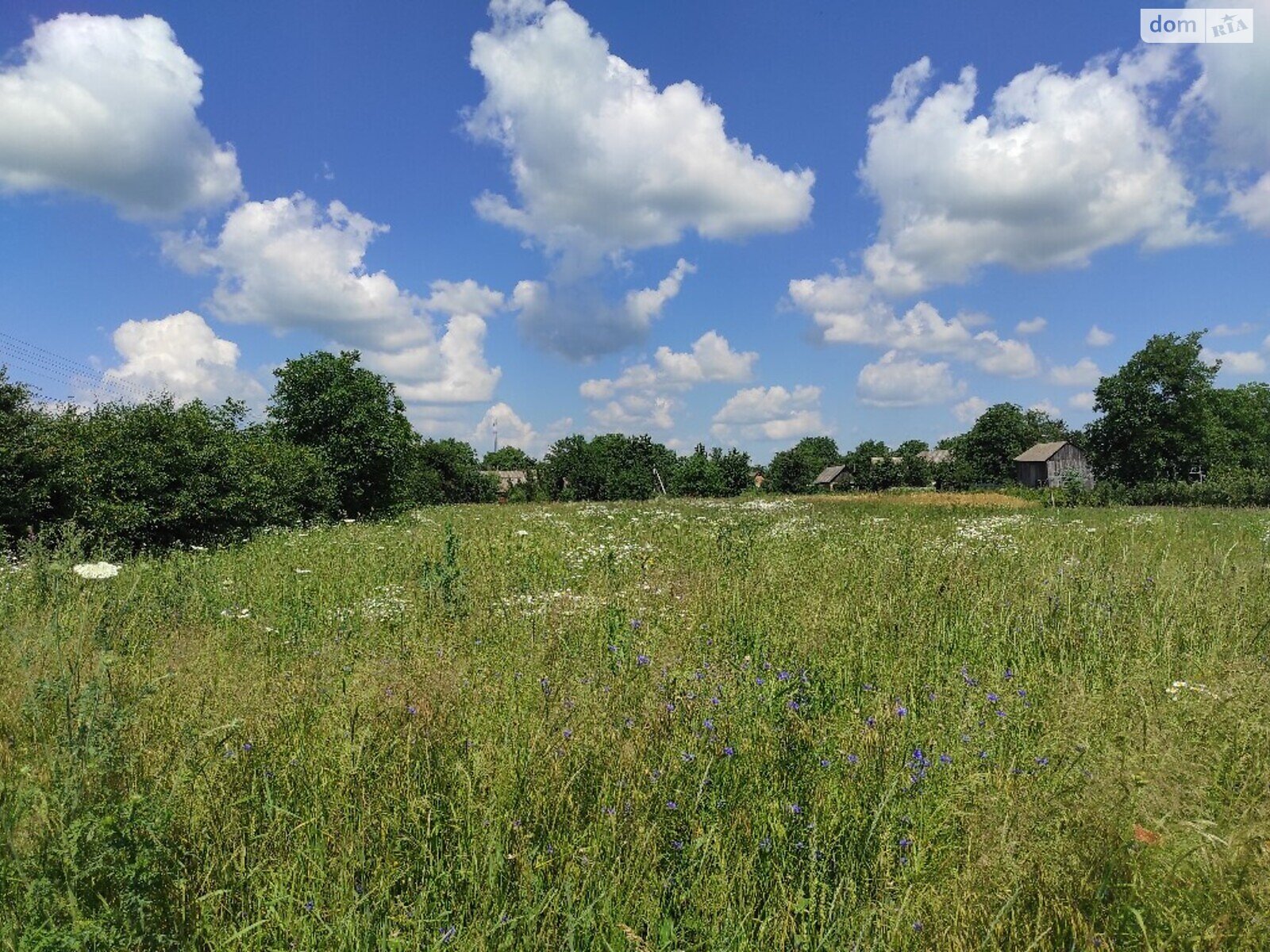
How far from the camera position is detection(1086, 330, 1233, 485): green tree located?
53.4 meters

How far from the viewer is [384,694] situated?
11.7 feet

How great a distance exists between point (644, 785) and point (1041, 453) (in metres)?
92.1

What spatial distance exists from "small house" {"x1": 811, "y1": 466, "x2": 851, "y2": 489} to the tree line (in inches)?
1304

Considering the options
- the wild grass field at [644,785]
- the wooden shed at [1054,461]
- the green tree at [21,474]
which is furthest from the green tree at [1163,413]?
the green tree at [21,474]

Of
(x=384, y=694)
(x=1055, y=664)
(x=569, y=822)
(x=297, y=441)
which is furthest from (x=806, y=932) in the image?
(x=297, y=441)

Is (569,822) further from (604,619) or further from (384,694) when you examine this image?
(604,619)

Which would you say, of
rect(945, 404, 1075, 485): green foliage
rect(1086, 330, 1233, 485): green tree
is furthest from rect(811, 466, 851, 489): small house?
rect(1086, 330, 1233, 485): green tree

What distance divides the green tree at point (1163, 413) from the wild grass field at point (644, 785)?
62961 millimetres

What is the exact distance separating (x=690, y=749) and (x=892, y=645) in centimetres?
277

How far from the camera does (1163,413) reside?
54.8 meters

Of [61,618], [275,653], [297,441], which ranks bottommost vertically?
[275,653]

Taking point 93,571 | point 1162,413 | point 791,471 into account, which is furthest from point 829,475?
point 93,571

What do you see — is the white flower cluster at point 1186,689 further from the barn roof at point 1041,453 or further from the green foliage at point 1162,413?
the barn roof at point 1041,453

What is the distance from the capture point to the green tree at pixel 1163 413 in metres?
53.4
